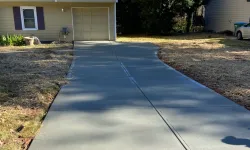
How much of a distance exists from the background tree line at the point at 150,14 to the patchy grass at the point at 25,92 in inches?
424

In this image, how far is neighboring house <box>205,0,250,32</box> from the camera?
19.9m

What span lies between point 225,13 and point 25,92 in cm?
1945

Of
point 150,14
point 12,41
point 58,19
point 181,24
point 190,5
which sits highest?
point 190,5

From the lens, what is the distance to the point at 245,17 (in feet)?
65.1

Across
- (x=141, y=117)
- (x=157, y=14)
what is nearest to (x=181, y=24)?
(x=157, y=14)

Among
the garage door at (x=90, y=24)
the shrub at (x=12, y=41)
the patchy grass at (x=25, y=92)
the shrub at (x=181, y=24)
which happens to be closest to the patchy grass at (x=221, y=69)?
the patchy grass at (x=25, y=92)

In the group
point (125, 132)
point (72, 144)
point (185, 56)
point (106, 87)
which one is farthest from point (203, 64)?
point (72, 144)

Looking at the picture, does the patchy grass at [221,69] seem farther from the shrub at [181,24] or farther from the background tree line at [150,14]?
the shrub at [181,24]

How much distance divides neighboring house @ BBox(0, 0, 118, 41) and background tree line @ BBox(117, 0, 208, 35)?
166 inches

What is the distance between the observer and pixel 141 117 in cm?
445

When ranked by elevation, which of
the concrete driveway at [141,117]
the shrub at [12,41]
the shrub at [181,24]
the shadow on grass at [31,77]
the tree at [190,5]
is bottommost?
the concrete driveway at [141,117]

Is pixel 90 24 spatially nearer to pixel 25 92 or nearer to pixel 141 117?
pixel 25 92

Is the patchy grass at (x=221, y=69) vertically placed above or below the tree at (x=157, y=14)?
below

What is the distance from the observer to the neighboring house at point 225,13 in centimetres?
1992
